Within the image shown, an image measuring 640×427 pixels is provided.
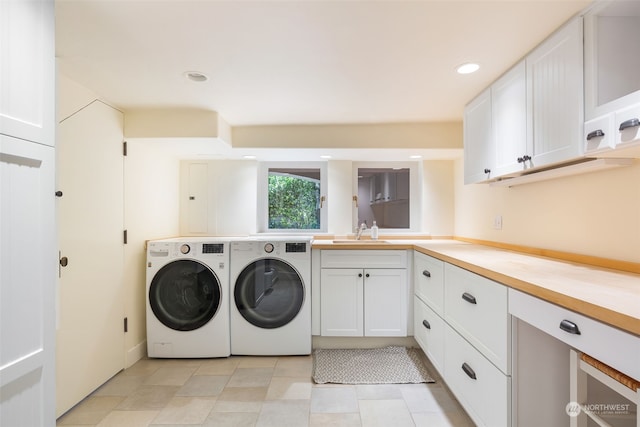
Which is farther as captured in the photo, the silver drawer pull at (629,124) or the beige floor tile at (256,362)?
the beige floor tile at (256,362)

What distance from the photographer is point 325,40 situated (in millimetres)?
1474

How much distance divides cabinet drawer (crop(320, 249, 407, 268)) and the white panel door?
1.91 meters

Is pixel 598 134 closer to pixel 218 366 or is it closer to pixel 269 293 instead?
pixel 269 293

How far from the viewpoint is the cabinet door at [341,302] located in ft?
8.82

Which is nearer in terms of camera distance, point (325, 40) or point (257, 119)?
point (325, 40)

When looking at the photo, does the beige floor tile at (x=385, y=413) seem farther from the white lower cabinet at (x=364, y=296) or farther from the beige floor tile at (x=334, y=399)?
the white lower cabinet at (x=364, y=296)

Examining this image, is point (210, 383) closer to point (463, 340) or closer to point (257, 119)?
point (463, 340)

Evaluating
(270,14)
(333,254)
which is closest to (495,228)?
(333,254)

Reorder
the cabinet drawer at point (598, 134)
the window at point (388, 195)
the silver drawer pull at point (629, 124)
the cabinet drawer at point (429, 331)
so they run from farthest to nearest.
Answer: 1. the window at point (388, 195)
2. the cabinet drawer at point (429, 331)
3. the cabinet drawer at point (598, 134)
4. the silver drawer pull at point (629, 124)

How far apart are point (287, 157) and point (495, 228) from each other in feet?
6.62

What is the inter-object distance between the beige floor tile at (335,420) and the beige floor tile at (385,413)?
0.05 meters

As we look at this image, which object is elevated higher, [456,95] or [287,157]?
[456,95]

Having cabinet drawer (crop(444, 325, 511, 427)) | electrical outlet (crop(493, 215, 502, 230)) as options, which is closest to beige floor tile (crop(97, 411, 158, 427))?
cabinet drawer (crop(444, 325, 511, 427))

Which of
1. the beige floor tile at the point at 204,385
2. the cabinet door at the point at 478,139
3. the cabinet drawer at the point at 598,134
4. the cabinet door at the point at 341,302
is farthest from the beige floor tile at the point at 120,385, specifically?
the cabinet drawer at the point at 598,134
